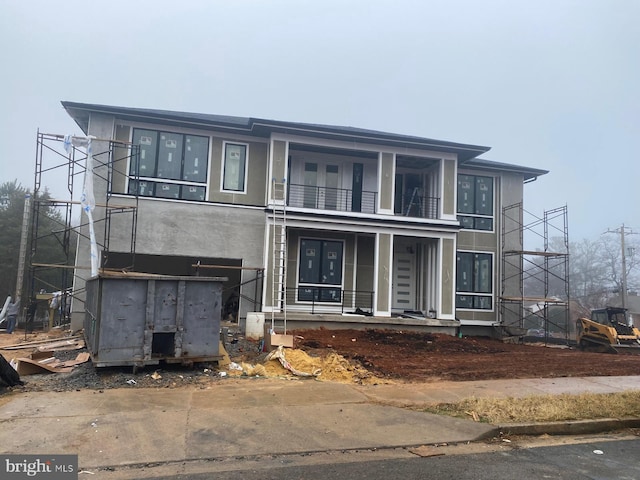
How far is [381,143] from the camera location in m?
17.4

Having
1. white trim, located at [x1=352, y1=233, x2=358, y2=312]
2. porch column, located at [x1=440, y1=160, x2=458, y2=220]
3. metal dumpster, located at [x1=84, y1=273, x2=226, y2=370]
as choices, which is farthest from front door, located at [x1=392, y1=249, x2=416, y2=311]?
metal dumpster, located at [x1=84, y1=273, x2=226, y2=370]

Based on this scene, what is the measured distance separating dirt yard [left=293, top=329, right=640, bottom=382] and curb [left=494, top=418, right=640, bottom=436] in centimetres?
318

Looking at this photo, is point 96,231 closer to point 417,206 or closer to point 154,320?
point 154,320

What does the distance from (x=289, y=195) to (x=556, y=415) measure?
13.0m

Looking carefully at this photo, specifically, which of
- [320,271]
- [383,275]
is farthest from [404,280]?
[320,271]

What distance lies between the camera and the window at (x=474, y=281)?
1998cm

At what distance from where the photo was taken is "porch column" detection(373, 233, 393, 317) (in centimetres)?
1684

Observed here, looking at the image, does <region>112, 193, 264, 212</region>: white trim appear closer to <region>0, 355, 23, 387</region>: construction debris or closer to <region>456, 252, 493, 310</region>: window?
<region>0, 355, 23, 387</region>: construction debris

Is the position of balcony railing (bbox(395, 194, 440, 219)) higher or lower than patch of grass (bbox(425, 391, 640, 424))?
higher

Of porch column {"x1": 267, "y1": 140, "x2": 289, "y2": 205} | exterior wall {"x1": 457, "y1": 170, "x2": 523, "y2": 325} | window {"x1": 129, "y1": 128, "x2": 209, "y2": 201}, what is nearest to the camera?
window {"x1": 129, "y1": 128, "x2": 209, "y2": 201}

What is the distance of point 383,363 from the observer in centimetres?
1115

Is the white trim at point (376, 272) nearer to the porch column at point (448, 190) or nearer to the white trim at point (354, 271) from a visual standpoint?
the white trim at point (354, 271)

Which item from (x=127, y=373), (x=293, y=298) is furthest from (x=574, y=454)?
(x=293, y=298)

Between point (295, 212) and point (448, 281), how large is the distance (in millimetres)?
6477
